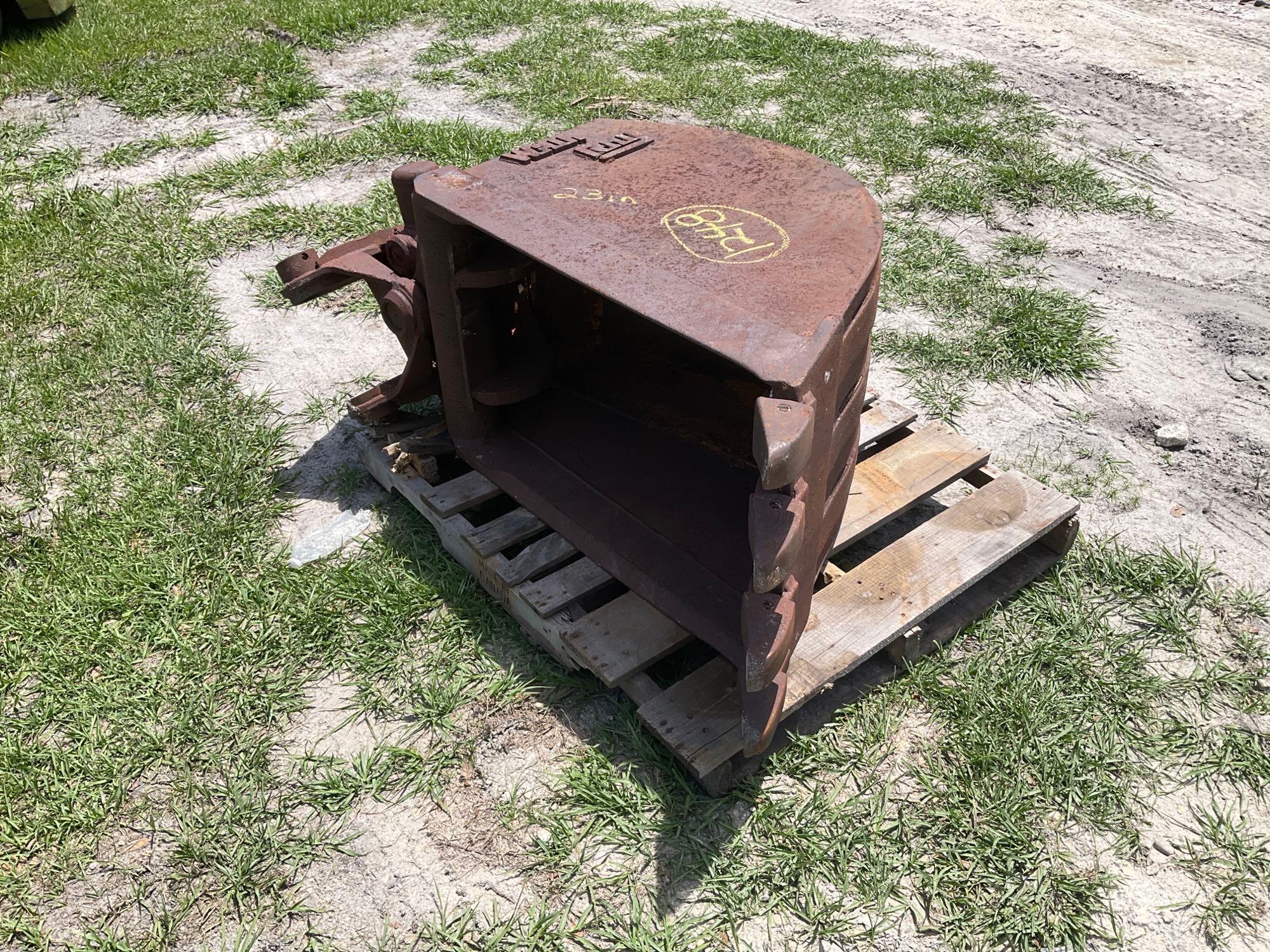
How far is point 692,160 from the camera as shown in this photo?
2742 mm

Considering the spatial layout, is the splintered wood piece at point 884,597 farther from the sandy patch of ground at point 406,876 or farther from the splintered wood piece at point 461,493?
the splintered wood piece at point 461,493

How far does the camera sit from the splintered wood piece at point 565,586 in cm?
254

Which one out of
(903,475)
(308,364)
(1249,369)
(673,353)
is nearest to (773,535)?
(903,475)

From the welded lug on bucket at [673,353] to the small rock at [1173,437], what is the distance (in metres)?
1.60

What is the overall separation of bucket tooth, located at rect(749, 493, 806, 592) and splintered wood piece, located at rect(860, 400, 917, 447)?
130cm

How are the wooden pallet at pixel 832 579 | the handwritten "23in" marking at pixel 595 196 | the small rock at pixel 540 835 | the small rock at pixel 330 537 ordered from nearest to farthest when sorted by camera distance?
the small rock at pixel 540 835
the wooden pallet at pixel 832 579
the handwritten "23in" marking at pixel 595 196
the small rock at pixel 330 537

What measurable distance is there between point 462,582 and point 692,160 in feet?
4.90

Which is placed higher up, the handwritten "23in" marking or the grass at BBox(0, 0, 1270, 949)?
the handwritten "23in" marking

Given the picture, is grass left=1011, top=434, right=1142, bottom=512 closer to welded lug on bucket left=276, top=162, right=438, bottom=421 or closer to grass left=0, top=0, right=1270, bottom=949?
grass left=0, top=0, right=1270, bottom=949

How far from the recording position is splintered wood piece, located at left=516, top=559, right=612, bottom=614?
2.54m

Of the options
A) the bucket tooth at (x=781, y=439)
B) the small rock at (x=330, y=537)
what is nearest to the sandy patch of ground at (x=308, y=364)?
the small rock at (x=330, y=537)

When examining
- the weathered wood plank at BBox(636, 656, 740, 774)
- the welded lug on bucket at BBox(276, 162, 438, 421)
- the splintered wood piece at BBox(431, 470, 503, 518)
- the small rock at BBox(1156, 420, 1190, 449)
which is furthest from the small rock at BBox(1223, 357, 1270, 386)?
the welded lug on bucket at BBox(276, 162, 438, 421)

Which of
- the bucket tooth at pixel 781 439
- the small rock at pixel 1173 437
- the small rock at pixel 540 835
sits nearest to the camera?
the bucket tooth at pixel 781 439

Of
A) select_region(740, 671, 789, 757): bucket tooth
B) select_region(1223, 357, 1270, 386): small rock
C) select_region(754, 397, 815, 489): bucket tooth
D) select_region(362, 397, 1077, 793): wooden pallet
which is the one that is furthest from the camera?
select_region(1223, 357, 1270, 386): small rock
